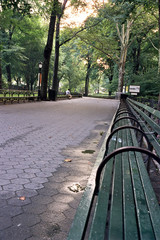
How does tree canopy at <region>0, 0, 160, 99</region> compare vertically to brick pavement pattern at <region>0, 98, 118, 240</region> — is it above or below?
above

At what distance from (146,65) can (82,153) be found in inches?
1435

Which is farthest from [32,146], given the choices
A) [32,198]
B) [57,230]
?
[57,230]

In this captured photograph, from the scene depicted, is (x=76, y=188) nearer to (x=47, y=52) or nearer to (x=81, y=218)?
(x=81, y=218)

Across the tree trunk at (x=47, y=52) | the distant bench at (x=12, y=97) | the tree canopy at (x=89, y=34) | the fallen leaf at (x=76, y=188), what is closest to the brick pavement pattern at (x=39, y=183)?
the fallen leaf at (x=76, y=188)

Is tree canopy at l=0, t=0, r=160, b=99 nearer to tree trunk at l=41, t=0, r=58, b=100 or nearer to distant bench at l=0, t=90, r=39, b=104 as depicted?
tree trunk at l=41, t=0, r=58, b=100

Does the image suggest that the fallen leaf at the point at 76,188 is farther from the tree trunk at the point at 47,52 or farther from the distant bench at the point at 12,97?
the tree trunk at the point at 47,52

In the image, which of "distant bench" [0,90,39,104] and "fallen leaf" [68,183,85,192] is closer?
"fallen leaf" [68,183,85,192]

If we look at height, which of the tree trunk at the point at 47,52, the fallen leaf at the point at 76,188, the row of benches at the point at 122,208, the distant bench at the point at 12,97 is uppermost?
the tree trunk at the point at 47,52

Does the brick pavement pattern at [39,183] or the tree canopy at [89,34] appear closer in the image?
the brick pavement pattern at [39,183]

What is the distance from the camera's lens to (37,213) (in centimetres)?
273

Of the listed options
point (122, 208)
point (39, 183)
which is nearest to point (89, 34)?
point (39, 183)

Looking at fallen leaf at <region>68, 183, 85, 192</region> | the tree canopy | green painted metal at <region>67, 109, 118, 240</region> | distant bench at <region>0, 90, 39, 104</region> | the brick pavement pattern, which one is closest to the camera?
green painted metal at <region>67, 109, 118, 240</region>

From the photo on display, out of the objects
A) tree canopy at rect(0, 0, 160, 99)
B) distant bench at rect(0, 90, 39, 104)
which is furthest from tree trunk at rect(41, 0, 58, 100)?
distant bench at rect(0, 90, 39, 104)

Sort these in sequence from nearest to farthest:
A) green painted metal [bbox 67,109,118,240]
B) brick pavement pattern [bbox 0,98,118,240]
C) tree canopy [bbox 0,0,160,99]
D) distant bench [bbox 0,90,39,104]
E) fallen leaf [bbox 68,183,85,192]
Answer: green painted metal [bbox 67,109,118,240] < brick pavement pattern [bbox 0,98,118,240] < fallen leaf [bbox 68,183,85,192] < tree canopy [bbox 0,0,160,99] < distant bench [bbox 0,90,39,104]
